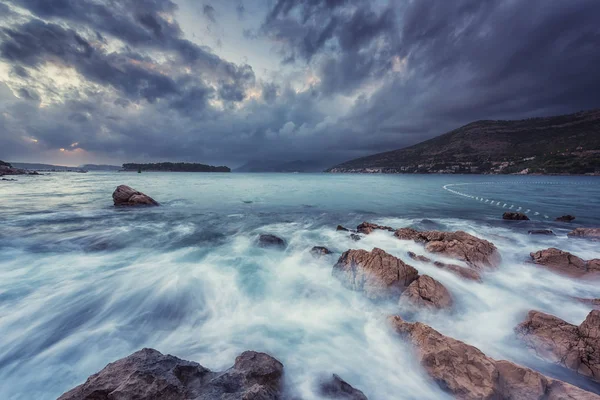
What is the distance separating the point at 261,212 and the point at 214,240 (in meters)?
8.51

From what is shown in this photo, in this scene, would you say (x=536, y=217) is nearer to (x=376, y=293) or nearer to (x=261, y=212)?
(x=376, y=293)

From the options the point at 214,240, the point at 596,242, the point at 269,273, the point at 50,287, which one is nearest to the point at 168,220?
the point at 214,240

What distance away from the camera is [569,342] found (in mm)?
4707

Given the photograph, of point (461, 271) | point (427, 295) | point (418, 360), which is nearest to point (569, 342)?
point (427, 295)

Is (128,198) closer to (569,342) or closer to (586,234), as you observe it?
(569,342)

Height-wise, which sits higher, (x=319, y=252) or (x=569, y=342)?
(x=569, y=342)

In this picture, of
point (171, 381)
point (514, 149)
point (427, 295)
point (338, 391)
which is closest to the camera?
point (171, 381)

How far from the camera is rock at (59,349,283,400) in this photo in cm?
304

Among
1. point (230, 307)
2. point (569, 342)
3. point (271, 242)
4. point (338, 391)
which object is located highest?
point (569, 342)

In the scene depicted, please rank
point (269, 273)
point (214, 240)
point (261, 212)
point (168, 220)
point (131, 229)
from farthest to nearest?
point (261, 212) < point (168, 220) < point (131, 229) < point (214, 240) < point (269, 273)

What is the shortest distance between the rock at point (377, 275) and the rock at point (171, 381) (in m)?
4.02

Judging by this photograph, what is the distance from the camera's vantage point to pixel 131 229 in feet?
46.4

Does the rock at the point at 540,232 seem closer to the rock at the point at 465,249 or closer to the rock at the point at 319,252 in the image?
the rock at the point at 465,249

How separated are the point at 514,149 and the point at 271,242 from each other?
14655cm
